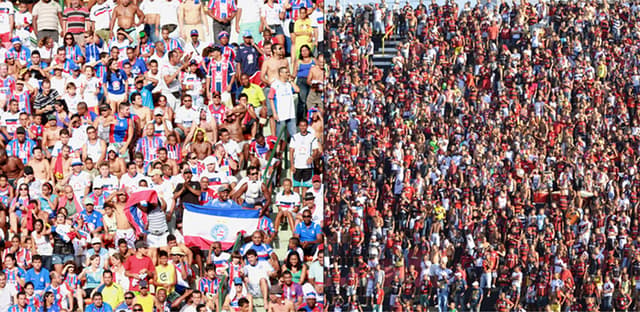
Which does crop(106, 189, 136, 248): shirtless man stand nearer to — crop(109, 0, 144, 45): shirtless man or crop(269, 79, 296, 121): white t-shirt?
crop(269, 79, 296, 121): white t-shirt

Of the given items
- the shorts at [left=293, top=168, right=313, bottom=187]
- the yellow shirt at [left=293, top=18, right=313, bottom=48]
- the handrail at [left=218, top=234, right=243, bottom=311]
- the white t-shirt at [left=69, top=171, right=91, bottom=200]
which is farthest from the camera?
the yellow shirt at [left=293, top=18, right=313, bottom=48]

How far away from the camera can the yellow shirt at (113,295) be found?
1711cm

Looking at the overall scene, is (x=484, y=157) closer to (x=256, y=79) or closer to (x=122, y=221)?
(x=256, y=79)

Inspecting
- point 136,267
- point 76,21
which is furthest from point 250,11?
point 136,267

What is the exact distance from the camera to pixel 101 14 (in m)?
19.2

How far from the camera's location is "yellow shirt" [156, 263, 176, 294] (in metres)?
17.1

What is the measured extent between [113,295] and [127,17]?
442 centimetres

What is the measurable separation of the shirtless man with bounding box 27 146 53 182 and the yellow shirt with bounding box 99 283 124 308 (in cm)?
211

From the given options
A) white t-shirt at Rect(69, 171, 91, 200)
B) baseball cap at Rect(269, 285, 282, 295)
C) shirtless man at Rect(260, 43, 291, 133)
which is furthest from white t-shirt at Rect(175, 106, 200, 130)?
baseball cap at Rect(269, 285, 282, 295)

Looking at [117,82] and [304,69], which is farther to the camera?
[117,82]

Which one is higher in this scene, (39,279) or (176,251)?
(176,251)

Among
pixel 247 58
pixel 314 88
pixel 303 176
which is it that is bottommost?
pixel 303 176

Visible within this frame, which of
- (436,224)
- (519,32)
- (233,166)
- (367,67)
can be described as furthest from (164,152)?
(519,32)

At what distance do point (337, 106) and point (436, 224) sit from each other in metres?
3.55
